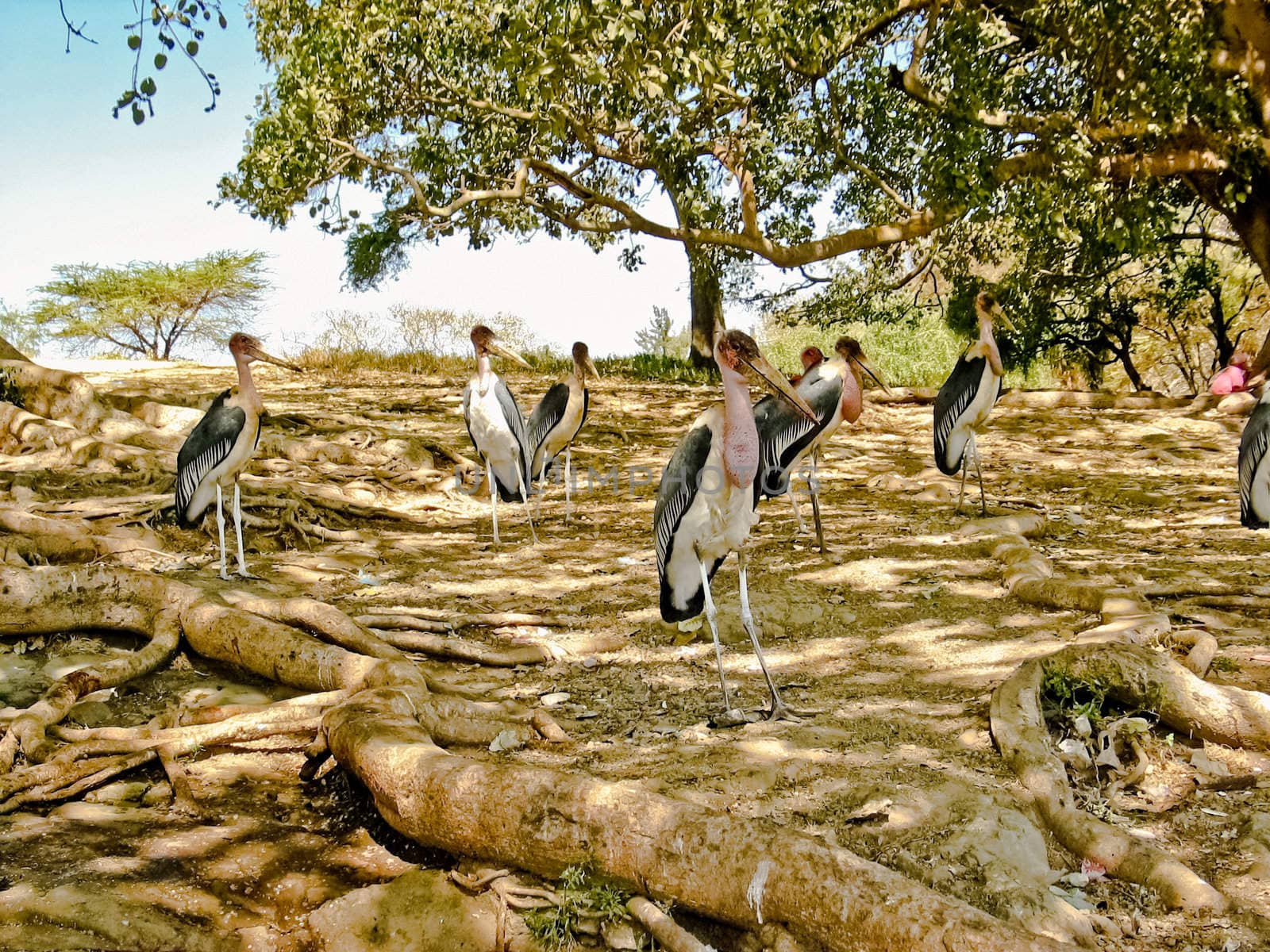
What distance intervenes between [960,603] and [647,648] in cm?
183

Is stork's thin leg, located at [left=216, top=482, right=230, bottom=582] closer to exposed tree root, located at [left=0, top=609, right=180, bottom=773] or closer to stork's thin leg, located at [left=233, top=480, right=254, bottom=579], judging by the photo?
stork's thin leg, located at [left=233, top=480, right=254, bottom=579]

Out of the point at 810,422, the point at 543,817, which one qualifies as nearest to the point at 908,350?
the point at 810,422

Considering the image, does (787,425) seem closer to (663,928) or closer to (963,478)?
(963,478)

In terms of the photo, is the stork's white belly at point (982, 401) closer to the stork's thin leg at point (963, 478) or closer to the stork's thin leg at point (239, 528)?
the stork's thin leg at point (963, 478)

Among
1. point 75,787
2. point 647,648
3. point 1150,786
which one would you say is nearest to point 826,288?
point 647,648

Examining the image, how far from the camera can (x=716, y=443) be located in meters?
4.44

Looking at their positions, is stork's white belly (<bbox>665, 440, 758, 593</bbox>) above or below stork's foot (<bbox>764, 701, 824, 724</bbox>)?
above

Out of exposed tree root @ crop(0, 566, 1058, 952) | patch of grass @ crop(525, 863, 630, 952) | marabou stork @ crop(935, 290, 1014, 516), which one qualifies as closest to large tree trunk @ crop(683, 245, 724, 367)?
marabou stork @ crop(935, 290, 1014, 516)

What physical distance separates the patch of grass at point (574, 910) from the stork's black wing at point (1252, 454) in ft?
17.5

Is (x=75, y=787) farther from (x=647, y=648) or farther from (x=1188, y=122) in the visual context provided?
(x=1188, y=122)

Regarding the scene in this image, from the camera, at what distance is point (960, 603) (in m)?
5.71

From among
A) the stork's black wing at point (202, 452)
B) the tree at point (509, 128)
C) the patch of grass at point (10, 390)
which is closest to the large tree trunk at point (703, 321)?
the tree at point (509, 128)

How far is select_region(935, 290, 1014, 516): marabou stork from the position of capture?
8.29 metres

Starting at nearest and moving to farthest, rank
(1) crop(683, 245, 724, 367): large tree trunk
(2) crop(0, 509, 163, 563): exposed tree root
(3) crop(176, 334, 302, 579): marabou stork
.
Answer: (2) crop(0, 509, 163, 563): exposed tree root, (3) crop(176, 334, 302, 579): marabou stork, (1) crop(683, 245, 724, 367): large tree trunk
